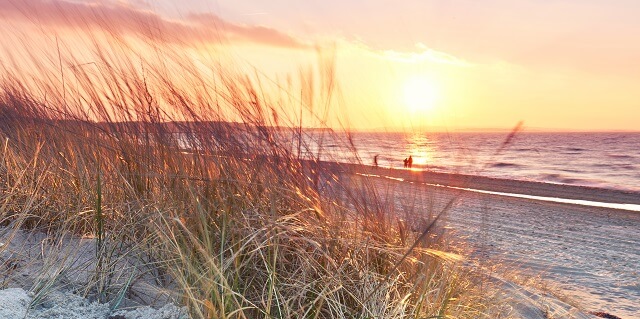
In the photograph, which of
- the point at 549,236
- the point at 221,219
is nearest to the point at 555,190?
the point at 549,236

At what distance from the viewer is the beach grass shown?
1.95m

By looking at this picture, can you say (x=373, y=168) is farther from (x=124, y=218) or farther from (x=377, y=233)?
(x=124, y=218)

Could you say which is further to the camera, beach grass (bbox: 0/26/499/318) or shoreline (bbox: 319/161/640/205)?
shoreline (bbox: 319/161/640/205)

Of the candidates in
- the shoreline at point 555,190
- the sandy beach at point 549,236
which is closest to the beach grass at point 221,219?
the sandy beach at point 549,236

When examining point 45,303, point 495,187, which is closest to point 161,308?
point 45,303

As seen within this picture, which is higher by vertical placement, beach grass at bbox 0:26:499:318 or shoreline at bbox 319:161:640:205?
beach grass at bbox 0:26:499:318

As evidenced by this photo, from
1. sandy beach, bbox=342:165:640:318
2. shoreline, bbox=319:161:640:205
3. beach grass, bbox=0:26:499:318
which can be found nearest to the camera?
beach grass, bbox=0:26:499:318

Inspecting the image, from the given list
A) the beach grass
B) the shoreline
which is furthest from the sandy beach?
the shoreline

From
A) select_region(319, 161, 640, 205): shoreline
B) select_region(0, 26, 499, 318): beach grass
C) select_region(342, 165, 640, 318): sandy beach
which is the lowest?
select_region(319, 161, 640, 205): shoreline

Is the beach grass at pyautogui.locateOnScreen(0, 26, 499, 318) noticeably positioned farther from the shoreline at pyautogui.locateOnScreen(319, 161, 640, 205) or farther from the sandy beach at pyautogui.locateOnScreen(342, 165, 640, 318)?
the shoreline at pyautogui.locateOnScreen(319, 161, 640, 205)

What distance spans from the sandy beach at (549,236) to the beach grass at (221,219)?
30 centimetres

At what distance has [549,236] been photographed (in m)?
7.77

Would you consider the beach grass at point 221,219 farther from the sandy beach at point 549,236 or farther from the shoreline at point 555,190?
the shoreline at point 555,190

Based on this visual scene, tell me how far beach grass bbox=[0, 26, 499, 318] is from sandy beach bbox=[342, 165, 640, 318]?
0.99 feet
